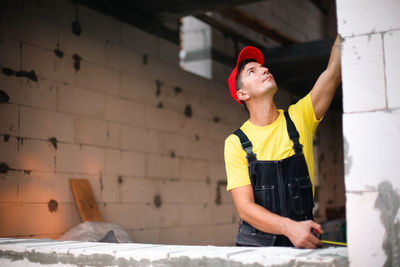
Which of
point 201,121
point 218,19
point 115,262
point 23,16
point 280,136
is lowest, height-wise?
point 115,262

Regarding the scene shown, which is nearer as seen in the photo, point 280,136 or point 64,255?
point 64,255

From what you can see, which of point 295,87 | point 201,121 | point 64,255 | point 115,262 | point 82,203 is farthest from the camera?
point 295,87

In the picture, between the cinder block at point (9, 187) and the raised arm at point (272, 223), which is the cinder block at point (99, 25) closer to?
the cinder block at point (9, 187)

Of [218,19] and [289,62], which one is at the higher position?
[218,19]

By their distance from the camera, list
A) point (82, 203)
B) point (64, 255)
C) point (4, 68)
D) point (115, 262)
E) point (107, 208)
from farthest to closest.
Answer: point (107, 208) → point (82, 203) → point (4, 68) → point (64, 255) → point (115, 262)

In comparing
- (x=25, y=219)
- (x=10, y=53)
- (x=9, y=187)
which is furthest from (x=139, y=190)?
(x=10, y=53)

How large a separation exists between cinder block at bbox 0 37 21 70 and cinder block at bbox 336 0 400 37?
3190 millimetres

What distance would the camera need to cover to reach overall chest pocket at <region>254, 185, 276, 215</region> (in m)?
2.18

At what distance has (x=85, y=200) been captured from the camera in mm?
4328

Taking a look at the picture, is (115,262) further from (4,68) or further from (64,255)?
(4,68)

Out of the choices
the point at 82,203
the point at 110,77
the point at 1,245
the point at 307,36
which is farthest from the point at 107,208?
the point at 307,36

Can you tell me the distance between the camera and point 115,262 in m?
1.67

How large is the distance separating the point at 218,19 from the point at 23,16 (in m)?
3.07

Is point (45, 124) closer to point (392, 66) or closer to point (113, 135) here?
point (113, 135)
